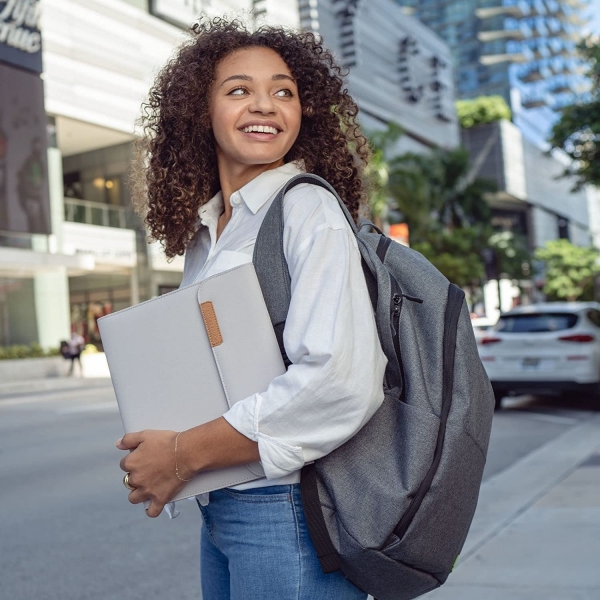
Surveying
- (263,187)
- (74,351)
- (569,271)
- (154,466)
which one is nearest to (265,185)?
(263,187)

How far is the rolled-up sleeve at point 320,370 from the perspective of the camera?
4.17 ft

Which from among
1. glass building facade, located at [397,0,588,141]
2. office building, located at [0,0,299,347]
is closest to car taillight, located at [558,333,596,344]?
office building, located at [0,0,299,347]

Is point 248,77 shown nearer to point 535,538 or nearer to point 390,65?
point 535,538

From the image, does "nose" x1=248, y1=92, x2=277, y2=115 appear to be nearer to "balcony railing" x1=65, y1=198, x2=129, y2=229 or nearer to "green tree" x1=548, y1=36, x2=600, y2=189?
"green tree" x1=548, y1=36, x2=600, y2=189

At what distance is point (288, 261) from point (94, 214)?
3182cm

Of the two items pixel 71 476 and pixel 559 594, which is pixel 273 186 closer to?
pixel 559 594

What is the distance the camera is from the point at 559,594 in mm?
3326

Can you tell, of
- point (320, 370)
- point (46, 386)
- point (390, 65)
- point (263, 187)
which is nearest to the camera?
point (320, 370)

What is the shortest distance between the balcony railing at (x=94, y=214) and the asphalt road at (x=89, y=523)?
21657 mm

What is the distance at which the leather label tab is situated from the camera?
1426 millimetres

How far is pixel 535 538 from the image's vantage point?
4219 millimetres

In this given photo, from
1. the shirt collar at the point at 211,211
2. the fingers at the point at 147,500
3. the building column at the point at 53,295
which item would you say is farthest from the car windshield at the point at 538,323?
the building column at the point at 53,295

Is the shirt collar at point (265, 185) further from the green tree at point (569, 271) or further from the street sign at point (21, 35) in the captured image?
the green tree at point (569, 271)

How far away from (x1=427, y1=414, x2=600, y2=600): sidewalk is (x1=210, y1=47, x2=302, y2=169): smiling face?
2.43 metres
